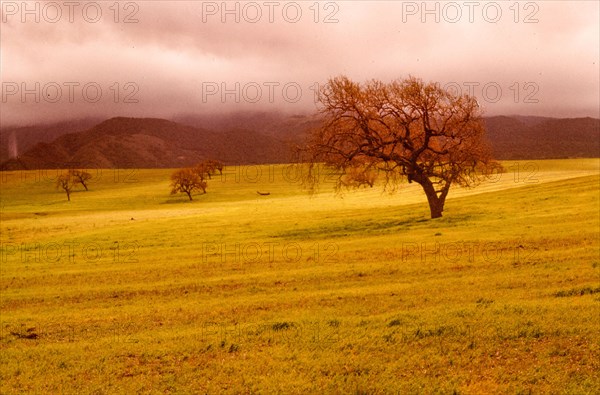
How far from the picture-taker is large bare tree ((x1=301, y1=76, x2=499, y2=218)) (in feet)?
116

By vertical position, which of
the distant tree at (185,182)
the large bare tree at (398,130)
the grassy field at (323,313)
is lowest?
the grassy field at (323,313)

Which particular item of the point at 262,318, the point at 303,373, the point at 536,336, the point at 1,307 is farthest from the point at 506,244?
the point at 1,307

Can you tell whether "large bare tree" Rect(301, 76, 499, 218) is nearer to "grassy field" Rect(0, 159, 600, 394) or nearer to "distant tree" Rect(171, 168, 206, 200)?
"grassy field" Rect(0, 159, 600, 394)

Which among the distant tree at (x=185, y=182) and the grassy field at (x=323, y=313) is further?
the distant tree at (x=185, y=182)

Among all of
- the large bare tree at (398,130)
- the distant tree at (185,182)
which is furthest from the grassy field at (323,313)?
the distant tree at (185,182)

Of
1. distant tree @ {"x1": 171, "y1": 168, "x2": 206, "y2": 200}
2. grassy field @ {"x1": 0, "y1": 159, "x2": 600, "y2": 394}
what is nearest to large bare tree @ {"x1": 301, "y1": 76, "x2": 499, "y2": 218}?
grassy field @ {"x1": 0, "y1": 159, "x2": 600, "y2": 394}

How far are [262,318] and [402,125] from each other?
81.4 ft

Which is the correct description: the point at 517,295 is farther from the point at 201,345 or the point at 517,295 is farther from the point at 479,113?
the point at 479,113

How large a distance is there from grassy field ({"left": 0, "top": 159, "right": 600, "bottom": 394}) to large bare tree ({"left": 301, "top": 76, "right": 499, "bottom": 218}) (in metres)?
→ 5.81

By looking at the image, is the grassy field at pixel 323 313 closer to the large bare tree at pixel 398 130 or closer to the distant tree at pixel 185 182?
the large bare tree at pixel 398 130

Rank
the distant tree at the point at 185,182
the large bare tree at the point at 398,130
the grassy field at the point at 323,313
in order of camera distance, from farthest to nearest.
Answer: the distant tree at the point at 185,182 → the large bare tree at the point at 398,130 → the grassy field at the point at 323,313

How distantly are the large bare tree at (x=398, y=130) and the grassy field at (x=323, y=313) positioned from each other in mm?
5812

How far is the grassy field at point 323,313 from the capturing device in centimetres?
1088

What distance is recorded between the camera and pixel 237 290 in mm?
19281
